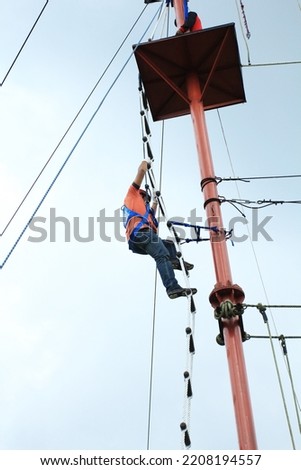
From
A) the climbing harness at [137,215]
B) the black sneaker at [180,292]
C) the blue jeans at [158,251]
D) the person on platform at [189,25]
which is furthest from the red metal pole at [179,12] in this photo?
the black sneaker at [180,292]

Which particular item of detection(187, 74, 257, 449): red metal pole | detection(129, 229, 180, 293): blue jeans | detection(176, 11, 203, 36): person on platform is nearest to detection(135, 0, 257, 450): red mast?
detection(187, 74, 257, 449): red metal pole

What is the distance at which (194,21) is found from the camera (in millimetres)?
9477

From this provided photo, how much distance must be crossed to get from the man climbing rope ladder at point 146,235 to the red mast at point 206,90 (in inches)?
26.0

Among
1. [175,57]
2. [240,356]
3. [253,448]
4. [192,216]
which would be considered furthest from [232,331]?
[175,57]

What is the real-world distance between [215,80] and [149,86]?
0.92m

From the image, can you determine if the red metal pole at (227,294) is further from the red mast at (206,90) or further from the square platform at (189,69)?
the square platform at (189,69)

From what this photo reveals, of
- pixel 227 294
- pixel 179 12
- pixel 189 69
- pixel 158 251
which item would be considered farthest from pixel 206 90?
pixel 227 294

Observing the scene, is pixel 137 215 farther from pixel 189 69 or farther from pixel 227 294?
pixel 189 69

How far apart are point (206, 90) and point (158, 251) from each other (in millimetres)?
2960

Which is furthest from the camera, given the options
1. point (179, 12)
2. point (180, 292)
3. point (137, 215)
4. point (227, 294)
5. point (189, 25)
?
point (179, 12)

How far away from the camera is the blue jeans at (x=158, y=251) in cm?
789

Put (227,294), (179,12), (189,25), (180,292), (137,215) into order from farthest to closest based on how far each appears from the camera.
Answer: (179,12), (189,25), (137,215), (180,292), (227,294)

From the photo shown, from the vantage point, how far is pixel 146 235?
8.33 m
